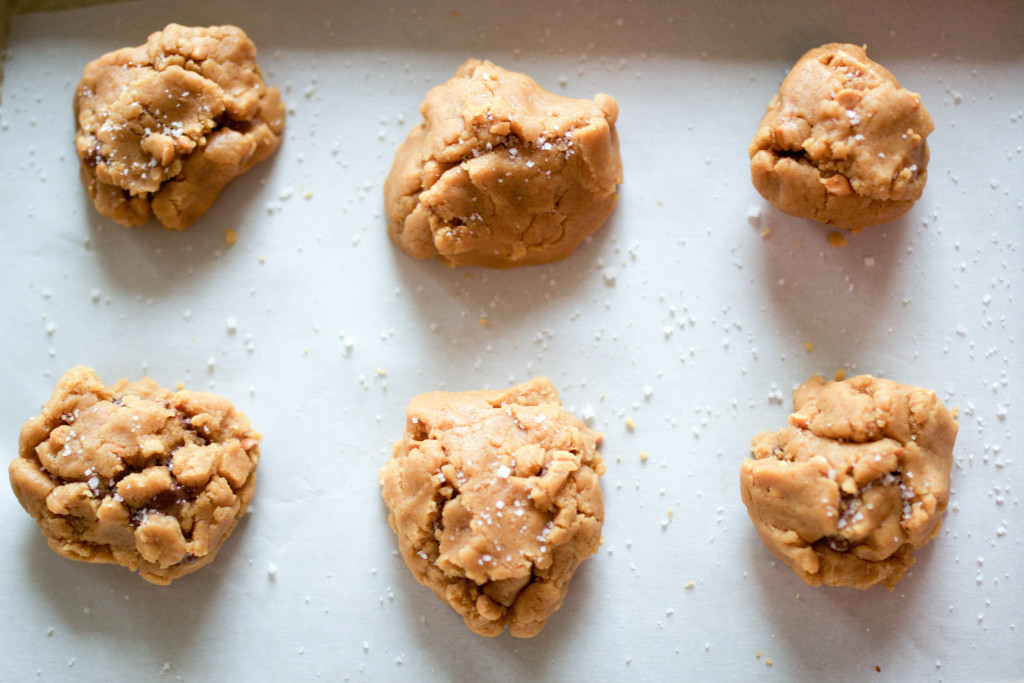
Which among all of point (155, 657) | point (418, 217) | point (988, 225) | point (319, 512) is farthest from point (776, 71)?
point (155, 657)

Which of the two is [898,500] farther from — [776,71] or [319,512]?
[319,512]

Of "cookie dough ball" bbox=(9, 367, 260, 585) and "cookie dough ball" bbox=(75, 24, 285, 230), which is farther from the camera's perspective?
"cookie dough ball" bbox=(75, 24, 285, 230)

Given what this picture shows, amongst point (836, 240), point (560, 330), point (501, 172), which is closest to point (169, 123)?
point (501, 172)

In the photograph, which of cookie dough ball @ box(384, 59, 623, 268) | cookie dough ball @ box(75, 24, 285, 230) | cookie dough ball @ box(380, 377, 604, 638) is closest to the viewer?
cookie dough ball @ box(380, 377, 604, 638)

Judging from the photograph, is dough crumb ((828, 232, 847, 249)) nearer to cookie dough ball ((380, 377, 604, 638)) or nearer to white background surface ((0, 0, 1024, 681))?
white background surface ((0, 0, 1024, 681))

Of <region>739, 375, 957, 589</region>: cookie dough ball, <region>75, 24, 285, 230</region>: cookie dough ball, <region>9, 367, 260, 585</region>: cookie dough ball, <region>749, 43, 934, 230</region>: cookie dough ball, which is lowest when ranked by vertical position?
<region>9, 367, 260, 585</region>: cookie dough ball

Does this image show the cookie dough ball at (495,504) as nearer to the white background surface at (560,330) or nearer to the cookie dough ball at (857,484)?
the white background surface at (560,330)

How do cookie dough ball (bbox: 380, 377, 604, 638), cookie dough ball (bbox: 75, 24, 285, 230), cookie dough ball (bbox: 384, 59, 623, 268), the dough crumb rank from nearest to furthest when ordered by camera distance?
cookie dough ball (bbox: 380, 377, 604, 638), cookie dough ball (bbox: 384, 59, 623, 268), cookie dough ball (bbox: 75, 24, 285, 230), the dough crumb

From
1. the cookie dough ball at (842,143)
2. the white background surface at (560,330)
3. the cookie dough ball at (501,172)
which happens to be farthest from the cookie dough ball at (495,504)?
the cookie dough ball at (842,143)

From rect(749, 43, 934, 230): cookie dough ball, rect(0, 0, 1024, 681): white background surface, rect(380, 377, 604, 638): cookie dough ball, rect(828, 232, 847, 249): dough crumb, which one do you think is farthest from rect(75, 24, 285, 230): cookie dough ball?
rect(828, 232, 847, 249): dough crumb
